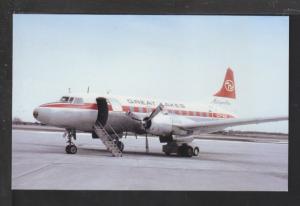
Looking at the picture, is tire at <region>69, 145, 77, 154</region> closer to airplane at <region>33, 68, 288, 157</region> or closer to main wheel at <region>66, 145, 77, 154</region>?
main wheel at <region>66, 145, 77, 154</region>

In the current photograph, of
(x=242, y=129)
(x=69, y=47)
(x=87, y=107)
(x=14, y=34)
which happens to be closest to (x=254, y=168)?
(x=242, y=129)

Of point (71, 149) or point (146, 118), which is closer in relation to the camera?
point (71, 149)

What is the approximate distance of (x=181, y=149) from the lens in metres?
14.9

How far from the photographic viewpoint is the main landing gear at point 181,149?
1379 centimetres

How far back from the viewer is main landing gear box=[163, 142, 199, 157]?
13.8 m

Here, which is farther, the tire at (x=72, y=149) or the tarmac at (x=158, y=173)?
the tire at (x=72, y=149)

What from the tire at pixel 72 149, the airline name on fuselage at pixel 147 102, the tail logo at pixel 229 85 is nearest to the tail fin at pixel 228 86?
the tail logo at pixel 229 85

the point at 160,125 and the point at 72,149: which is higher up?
the point at 160,125

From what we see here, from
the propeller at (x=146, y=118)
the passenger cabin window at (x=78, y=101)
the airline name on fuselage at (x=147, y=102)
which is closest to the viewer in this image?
the airline name on fuselage at (x=147, y=102)

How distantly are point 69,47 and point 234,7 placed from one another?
3454mm

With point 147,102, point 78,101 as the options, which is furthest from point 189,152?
point 78,101

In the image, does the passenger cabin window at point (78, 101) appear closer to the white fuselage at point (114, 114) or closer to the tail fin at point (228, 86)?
the white fuselage at point (114, 114)

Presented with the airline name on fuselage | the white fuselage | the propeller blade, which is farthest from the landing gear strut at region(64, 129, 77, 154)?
the propeller blade

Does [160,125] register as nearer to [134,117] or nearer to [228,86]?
[134,117]
